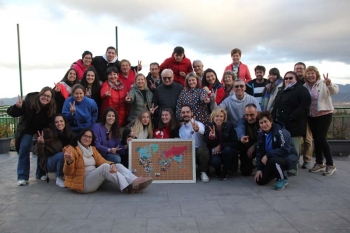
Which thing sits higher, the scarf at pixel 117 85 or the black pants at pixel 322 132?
the scarf at pixel 117 85

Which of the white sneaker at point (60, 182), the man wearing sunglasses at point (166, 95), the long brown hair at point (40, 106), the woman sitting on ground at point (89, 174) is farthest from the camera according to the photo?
the man wearing sunglasses at point (166, 95)

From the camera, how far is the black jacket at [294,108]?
252 inches

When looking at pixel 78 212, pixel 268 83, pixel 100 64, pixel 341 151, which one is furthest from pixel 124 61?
pixel 341 151

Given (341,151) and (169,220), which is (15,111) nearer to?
(169,220)

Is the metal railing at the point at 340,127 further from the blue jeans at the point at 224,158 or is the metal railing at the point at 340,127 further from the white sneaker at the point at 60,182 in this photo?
the white sneaker at the point at 60,182

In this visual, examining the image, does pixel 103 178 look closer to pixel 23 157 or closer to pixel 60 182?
pixel 60 182

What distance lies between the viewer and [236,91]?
6.69m

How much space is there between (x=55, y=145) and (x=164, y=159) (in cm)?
202

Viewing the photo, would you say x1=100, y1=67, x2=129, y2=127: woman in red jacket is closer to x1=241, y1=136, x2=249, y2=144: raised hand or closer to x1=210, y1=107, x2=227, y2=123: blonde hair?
x1=210, y1=107, x2=227, y2=123: blonde hair

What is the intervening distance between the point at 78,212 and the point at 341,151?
759 cm

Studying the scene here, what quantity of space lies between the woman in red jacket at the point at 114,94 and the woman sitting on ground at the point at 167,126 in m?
0.96

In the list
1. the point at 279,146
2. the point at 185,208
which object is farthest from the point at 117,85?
the point at 279,146

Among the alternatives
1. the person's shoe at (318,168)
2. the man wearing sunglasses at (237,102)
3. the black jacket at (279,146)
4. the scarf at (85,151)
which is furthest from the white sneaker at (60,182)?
the person's shoe at (318,168)

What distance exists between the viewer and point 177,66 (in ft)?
26.1
